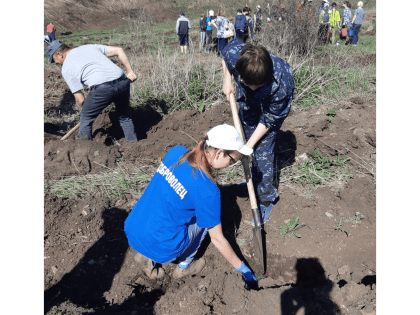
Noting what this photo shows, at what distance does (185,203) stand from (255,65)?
1.07 meters

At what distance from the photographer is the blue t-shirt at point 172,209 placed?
1.90 meters

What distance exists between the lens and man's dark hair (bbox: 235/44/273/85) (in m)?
2.18

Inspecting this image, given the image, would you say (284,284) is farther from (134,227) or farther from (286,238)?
(134,227)

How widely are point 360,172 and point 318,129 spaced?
93 cm

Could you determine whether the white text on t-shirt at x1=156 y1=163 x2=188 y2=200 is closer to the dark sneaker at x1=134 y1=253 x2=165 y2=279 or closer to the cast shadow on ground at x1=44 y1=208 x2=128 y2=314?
the dark sneaker at x1=134 y1=253 x2=165 y2=279

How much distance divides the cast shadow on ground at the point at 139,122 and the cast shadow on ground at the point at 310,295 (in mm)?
3016

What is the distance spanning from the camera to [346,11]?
35.5ft

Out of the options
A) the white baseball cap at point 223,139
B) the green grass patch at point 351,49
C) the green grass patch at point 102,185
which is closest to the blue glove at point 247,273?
the white baseball cap at point 223,139

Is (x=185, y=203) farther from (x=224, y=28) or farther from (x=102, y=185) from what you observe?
(x=224, y=28)

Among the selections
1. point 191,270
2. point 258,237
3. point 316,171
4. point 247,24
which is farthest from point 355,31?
point 191,270

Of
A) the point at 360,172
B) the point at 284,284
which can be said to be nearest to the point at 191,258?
the point at 284,284

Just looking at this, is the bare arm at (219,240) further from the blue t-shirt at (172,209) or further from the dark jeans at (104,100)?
the dark jeans at (104,100)

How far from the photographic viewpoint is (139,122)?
4.96 meters

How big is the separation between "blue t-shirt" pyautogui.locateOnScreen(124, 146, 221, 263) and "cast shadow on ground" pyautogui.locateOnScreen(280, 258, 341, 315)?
2.92 ft
